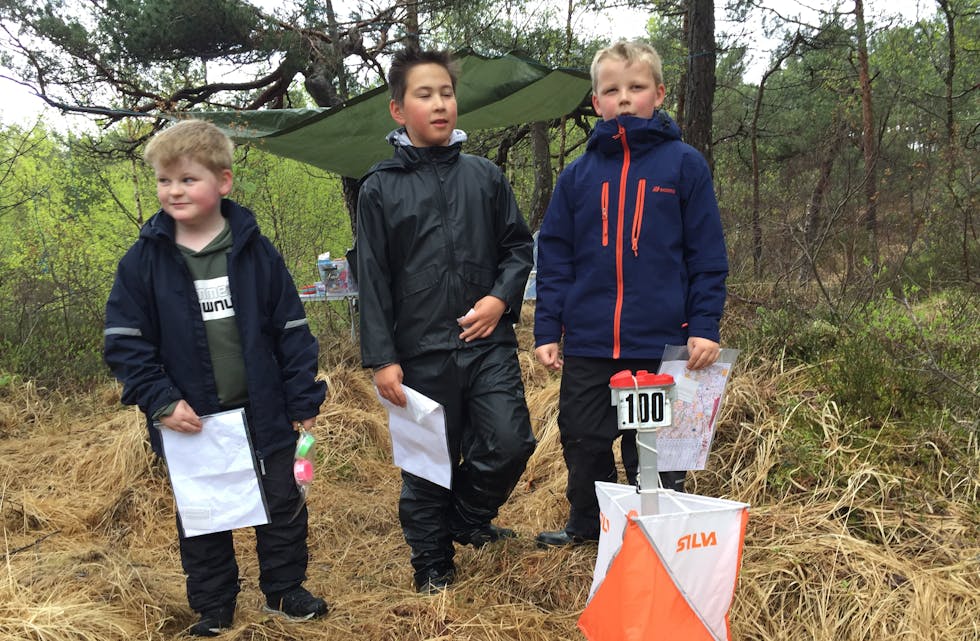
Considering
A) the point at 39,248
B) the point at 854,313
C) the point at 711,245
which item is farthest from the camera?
the point at 39,248

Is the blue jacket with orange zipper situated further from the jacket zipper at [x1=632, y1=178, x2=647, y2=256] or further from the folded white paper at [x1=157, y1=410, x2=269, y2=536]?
the folded white paper at [x1=157, y1=410, x2=269, y2=536]

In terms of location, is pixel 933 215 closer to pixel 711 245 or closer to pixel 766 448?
pixel 766 448

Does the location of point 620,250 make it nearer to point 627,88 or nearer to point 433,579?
point 627,88

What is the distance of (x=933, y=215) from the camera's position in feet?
22.0

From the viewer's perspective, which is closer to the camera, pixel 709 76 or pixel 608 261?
pixel 608 261

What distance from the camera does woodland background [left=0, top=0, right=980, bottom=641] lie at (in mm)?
2141

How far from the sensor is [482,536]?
2.71 meters

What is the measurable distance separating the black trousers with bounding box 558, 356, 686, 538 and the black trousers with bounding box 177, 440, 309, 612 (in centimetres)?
98

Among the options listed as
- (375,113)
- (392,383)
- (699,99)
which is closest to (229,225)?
(392,383)

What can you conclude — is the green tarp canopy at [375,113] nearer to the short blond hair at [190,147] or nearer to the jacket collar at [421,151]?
the jacket collar at [421,151]

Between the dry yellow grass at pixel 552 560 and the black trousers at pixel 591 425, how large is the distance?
314 mm

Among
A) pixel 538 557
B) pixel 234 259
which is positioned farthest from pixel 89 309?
pixel 538 557

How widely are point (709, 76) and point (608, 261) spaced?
4000 millimetres

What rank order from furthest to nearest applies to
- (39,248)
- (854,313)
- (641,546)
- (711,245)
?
(39,248)
(854,313)
(711,245)
(641,546)
